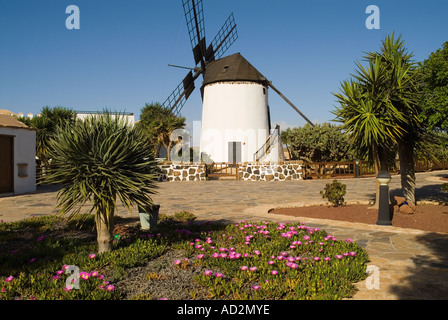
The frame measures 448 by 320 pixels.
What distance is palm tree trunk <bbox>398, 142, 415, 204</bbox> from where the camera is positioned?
9125 millimetres

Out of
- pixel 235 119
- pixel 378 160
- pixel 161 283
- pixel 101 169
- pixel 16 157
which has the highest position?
pixel 235 119

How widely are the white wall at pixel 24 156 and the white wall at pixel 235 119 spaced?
15.3 m

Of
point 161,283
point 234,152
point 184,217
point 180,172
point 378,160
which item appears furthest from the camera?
point 234,152

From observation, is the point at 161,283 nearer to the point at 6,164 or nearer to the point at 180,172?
the point at 6,164

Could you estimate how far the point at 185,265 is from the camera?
4.72m

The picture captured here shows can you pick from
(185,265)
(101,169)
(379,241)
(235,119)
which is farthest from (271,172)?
(101,169)

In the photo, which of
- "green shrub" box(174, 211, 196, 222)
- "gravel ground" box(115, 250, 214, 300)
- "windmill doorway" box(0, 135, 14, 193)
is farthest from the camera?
"windmill doorway" box(0, 135, 14, 193)

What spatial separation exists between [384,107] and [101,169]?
21.6 ft

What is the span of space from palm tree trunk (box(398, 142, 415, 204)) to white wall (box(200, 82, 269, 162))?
1900 cm

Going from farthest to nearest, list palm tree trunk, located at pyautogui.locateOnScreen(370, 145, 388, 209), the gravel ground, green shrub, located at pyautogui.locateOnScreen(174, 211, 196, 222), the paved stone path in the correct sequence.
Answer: palm tree trunk, located at pyautogui.locateOnScreen(370, 145, 388, 209), green shrub, located at pyautogui.locateOnScreen(174, 211, 196, 222), the paved stone path, the gravel ground

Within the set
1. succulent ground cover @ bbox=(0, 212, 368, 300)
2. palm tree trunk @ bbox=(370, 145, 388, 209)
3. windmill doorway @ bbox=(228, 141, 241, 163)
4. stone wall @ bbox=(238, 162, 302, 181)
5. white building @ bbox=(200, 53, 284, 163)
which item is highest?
white building @ bbox=(200, 53, 284, 163)

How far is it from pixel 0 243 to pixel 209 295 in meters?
4.29

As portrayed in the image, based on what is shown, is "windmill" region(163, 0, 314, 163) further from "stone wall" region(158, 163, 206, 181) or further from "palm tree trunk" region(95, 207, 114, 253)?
"palm tree trunk" region(95, 207, 114, 253)

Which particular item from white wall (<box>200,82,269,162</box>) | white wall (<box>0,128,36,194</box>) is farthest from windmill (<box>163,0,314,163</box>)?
white wall (<box>0,128,36,194</box>)
